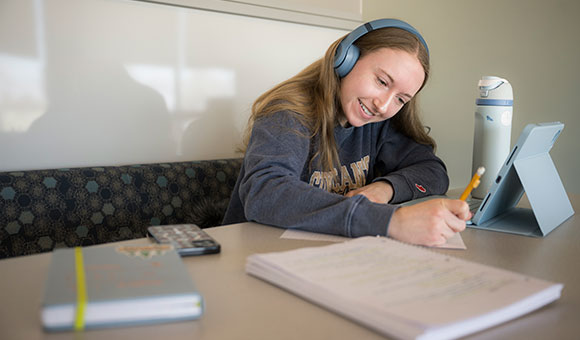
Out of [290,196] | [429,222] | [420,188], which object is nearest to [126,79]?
[290,196]

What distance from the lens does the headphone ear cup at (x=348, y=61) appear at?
1.27 meters

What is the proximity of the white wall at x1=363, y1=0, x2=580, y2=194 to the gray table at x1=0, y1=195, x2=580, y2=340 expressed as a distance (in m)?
1.77

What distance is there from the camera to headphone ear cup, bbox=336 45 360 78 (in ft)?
4.16

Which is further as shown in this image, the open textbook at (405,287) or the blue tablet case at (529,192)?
the blue tablet case at (529,192)

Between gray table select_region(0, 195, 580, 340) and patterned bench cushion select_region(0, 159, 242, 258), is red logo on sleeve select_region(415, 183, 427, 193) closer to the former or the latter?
gray table select_region(0, 195, 580, 340)

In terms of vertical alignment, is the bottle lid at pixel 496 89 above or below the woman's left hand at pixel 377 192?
above

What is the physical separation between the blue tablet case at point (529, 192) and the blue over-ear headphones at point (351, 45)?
43 cm

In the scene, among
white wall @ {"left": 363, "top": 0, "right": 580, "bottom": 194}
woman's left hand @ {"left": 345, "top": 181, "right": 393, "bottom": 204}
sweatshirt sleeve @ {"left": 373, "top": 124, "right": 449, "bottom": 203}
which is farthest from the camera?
white wall @ {"left": 363, "top": 0, "right": 580, "bottom": 194}


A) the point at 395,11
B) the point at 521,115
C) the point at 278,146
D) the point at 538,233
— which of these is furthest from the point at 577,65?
the point at 278,146

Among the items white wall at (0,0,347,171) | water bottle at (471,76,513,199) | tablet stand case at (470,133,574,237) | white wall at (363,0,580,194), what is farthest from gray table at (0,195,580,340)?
white wall at (363,0,580,194)

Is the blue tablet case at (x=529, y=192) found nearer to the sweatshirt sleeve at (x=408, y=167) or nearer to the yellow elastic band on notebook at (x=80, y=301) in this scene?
the sweatshirt sleeve at (x=408, y=167)

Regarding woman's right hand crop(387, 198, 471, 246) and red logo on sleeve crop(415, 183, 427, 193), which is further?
red logo on sleeve crop(415, 183, 427, 193)

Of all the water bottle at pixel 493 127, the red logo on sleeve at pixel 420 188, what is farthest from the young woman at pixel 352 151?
the water bottle at pixel 493 127

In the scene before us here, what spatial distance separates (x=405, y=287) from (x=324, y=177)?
77 centimetres
